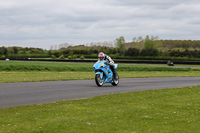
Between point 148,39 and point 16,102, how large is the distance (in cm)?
12438

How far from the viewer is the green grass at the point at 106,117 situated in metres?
7.79

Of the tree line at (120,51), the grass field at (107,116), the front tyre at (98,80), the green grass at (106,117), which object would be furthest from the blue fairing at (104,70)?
the tree line at (120,51)

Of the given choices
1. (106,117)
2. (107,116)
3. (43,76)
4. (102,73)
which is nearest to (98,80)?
(102,73)

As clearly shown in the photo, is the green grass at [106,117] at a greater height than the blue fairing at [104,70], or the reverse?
the blue fairing at [104,70]

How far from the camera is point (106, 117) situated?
922 centimetres

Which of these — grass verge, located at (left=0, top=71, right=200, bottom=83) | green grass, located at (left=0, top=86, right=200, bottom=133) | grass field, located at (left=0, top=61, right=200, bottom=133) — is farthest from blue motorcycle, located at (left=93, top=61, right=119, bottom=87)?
green grass, located at (left=0, top=86, right=200, bottom=133)

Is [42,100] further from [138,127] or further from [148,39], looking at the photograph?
[148,39]

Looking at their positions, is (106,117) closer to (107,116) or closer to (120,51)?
(107,116)

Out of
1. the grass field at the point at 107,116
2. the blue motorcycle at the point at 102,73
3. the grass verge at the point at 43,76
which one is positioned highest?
the blue motorcycle at the point at 102,73

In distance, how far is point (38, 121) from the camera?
8562 millimetres

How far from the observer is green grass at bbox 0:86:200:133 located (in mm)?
7789

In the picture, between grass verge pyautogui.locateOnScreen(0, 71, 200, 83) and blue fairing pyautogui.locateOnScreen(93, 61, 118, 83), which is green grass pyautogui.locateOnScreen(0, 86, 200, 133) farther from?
grass verge pyautogui.locateOnScreen(0, 71, 200, 83)

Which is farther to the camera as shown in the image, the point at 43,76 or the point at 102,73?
the point at 43,76

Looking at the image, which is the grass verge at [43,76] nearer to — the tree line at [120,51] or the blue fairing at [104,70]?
the blue fairing at [104,70]
